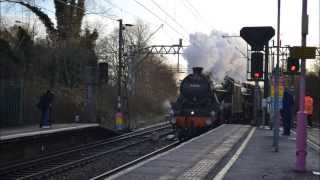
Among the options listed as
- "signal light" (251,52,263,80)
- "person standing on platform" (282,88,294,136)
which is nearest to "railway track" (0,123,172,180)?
"signal light" (251,52,263,80)

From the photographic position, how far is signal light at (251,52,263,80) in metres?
17.2

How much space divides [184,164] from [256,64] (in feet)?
17.0

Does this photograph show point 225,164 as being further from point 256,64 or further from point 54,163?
point 54,163

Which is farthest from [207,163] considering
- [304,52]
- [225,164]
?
[304,52]

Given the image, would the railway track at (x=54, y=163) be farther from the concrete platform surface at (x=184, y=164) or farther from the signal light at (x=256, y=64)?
the signal light at (x=256, y=64)

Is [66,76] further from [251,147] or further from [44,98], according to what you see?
[251,147]

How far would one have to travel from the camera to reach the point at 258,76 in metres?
18.1

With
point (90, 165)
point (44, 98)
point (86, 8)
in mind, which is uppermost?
point (86, 8)

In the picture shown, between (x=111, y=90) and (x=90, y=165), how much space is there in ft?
105

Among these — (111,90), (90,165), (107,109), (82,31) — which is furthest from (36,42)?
(90,165)

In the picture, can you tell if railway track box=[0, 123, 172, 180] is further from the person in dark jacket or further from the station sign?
the station sign

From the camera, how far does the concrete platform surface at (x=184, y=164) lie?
11.6 meters

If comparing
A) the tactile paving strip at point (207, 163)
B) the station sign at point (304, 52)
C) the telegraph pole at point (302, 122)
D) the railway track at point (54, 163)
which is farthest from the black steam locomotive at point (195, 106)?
the station sign at point (304, 52)

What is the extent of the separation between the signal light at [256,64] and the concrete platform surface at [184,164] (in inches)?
89.8
